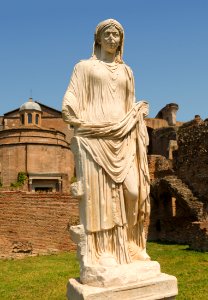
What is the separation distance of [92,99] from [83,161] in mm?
669

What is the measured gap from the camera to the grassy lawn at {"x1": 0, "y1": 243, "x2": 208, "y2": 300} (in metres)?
7.66

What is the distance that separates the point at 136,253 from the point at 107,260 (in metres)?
0.38

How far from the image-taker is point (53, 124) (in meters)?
45.9

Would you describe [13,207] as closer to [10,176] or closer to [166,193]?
[166,193]

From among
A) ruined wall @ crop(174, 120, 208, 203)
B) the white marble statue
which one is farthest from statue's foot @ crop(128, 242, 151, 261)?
ruined wall @ crop(174, 120, 208, 203)

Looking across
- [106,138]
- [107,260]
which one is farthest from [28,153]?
[107,260]

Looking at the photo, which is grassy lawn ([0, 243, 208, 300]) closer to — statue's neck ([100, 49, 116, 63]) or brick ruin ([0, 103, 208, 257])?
brick ruin ([0, 103, 208, 257])

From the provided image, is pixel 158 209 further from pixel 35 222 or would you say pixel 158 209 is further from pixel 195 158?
pixel 35 222

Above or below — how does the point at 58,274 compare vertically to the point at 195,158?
below

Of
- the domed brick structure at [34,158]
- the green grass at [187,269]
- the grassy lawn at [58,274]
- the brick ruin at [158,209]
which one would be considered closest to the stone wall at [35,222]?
the brick ruin at [158,209]

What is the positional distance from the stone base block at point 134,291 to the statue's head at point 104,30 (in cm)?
223

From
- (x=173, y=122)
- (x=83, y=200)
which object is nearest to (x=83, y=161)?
(x=83, y=200)

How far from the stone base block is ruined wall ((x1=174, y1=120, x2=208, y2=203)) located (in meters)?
15.1

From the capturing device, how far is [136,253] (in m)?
3.49
